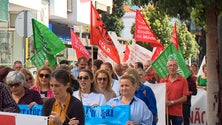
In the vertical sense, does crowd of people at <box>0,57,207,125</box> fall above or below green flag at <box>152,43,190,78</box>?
below

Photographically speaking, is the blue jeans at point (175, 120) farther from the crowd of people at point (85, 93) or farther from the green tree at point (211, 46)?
the green tree at point (211, 46)

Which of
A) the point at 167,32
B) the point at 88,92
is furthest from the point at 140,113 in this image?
the point at 167,32

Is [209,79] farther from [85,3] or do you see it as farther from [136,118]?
[85,3]

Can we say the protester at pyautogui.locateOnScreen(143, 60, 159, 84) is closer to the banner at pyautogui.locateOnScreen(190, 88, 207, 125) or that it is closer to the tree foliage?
the banner at pyautogui.locateOnScreen(190, 88, 207, 125)

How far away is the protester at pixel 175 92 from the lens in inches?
420

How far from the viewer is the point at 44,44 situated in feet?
42.7

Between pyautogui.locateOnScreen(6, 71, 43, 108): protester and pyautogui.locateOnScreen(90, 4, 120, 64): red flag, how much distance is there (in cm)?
701

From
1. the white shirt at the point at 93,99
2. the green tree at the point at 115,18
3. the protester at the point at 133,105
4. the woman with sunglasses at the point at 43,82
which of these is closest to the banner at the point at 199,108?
the woman with sunglasses at the point at 43,82

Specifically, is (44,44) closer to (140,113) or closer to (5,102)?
(140,113)

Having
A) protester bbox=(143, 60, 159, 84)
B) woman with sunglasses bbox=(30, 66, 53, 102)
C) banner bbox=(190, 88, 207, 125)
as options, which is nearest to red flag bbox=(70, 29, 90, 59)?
protester bbox=(143, 60, 159, 84)

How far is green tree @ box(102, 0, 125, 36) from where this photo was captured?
51438 millimetres

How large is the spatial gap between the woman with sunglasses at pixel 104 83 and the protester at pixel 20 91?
37.3 inches

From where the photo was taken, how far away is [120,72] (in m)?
12.5

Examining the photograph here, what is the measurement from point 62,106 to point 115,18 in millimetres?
46548
